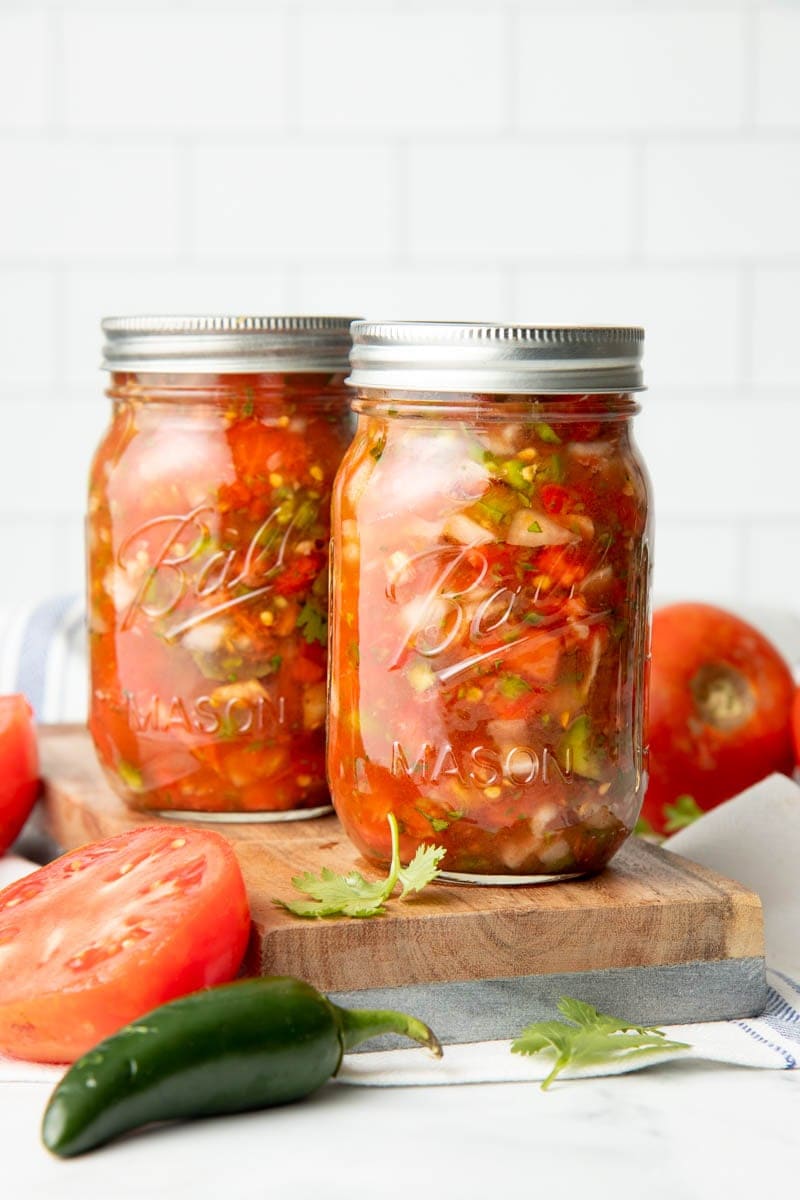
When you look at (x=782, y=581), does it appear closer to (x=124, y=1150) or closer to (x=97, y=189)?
→ (x=97, y=189)

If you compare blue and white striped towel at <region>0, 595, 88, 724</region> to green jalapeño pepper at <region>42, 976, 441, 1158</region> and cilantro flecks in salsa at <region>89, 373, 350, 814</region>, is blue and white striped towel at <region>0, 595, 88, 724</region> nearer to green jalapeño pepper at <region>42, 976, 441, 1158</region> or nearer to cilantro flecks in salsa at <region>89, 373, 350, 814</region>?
cilantro flecks in salsa at <region>89, 373, 350, 814</region>

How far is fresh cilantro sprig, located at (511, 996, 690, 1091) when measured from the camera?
44.3 inches

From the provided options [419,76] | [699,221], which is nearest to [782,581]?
[699,221]

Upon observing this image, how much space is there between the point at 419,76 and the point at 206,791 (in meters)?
2.03

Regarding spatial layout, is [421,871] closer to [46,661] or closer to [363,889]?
[363,889]

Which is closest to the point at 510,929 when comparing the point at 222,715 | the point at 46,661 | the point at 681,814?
the point at 222,715

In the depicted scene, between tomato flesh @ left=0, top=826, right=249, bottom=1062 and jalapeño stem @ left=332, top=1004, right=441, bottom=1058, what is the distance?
0.35 feet

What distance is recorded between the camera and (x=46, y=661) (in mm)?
2203

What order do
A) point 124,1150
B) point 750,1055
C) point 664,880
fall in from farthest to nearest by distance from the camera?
1. point 664,880
2. point 750,1055
3. point 124,1150

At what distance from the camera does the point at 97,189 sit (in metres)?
3.18

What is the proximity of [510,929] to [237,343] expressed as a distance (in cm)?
53

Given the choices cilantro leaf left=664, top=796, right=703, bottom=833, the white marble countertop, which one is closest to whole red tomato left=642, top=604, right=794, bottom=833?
cilantro leaf left=664, top=796, right=703, bottom=833

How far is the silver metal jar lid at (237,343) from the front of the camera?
4.61 feet

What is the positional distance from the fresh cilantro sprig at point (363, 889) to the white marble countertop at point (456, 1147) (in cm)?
13
